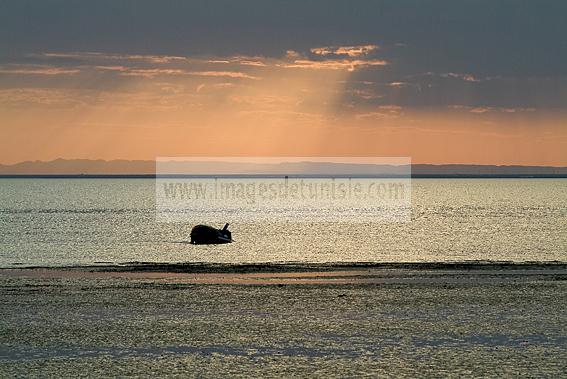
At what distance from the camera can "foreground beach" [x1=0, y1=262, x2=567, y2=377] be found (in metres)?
26.8

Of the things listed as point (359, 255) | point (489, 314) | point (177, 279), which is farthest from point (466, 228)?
point (489, 314)

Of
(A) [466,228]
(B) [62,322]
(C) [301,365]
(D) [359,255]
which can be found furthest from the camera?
(A) [466,228]

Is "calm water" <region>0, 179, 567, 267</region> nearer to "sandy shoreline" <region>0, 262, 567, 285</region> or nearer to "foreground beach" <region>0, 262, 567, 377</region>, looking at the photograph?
"sandy shoreline" <region>0, 262, 567, 285</region>

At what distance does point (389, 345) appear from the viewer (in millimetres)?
29719

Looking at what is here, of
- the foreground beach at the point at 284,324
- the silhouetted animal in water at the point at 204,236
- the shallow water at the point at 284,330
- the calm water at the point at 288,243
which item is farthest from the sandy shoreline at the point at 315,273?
the silhouetted animal in water at the point at 204,236

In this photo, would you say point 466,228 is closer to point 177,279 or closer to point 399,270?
point 399,270

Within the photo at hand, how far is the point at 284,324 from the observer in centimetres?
3369

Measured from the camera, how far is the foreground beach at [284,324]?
1054 inches

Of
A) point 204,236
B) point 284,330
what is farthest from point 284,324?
point 204,236

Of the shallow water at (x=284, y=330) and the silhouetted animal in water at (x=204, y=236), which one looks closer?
the shallow water at (x=284, y=330)

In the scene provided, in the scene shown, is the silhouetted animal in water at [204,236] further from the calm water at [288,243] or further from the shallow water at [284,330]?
the shallow water at [284,330]

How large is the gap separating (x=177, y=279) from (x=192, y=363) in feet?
76.2

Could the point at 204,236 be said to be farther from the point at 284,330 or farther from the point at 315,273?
the point at 284,330

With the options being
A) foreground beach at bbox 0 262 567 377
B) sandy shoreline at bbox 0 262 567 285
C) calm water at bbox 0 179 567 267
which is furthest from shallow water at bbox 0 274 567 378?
calm water at bbox 0 179 567 267
